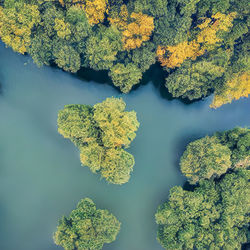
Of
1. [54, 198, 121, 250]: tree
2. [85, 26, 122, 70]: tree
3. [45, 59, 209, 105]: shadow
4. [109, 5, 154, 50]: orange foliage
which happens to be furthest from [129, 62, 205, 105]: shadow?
[54, 198, 121, 250]: tree

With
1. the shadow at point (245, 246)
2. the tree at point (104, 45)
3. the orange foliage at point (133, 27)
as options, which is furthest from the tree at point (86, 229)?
the orange foliage at point (133, 27)

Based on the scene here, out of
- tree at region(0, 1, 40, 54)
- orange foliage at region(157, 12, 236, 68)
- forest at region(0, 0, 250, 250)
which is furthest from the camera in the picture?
orange foliage at region(157, 12, 236, 68)

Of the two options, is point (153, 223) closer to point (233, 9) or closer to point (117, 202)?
point (117, 202)

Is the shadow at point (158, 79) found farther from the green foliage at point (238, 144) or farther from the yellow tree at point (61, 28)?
the yellow tree at point (61, 28)

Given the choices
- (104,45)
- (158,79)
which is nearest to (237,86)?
(158,79)

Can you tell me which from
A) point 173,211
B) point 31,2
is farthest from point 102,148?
point 31,2

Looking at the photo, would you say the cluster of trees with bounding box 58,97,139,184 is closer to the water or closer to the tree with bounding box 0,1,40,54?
the water
